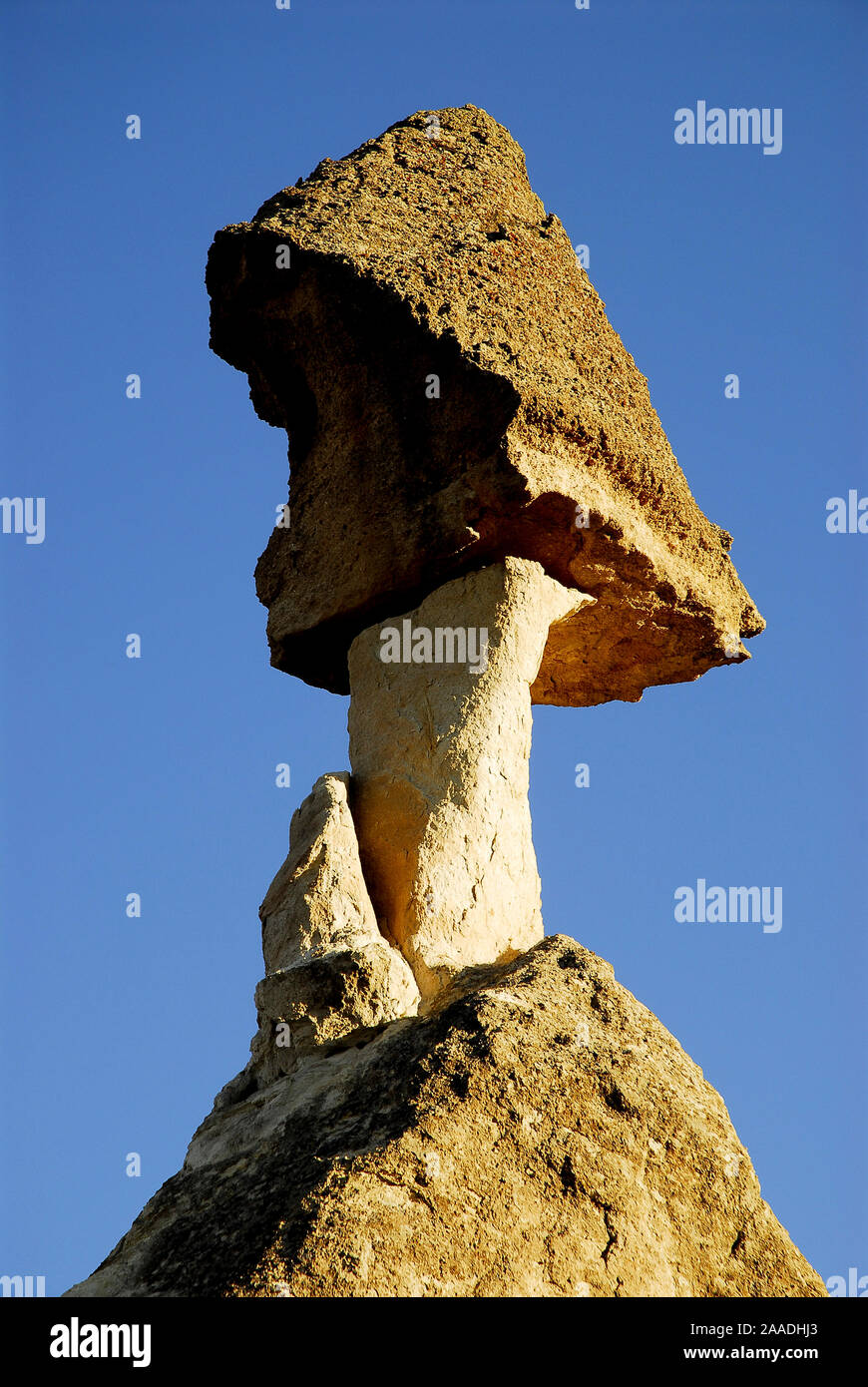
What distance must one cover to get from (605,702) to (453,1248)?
4497 millimetres

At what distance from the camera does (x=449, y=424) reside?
8383mm

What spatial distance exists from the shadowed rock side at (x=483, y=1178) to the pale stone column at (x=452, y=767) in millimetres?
939

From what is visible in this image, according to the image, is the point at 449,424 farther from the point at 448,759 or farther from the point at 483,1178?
the point at 483,1178

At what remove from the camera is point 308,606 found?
8.90 m

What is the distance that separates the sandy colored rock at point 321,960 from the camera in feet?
22.7

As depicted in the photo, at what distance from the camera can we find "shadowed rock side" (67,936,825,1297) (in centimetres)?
555

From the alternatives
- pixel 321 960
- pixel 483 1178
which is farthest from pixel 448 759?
pixel 483 1178

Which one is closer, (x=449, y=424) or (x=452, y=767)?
(x=452, y=767)

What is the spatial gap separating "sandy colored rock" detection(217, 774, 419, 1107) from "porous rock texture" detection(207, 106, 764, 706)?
1.40 meters

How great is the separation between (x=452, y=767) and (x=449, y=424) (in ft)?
5.54

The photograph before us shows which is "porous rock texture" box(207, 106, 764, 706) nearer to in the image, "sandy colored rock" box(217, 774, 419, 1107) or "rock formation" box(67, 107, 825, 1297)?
"rock formation" box(67, 107, 825, 1297)

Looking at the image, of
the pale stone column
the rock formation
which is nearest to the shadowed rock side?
the rock formation
